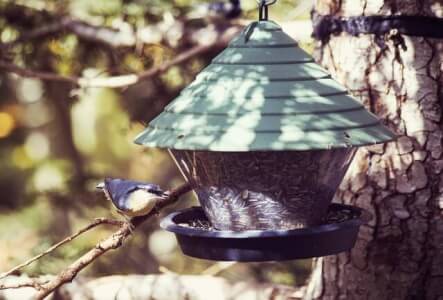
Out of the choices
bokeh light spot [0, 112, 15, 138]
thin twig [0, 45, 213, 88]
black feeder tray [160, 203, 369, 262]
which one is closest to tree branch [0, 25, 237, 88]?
thin twig [0, 45, 213, 88]

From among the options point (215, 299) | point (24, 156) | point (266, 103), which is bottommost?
point (24, 156)

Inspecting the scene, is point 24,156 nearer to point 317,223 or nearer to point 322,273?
point 322,273

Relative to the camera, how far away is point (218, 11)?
3531 millimetres

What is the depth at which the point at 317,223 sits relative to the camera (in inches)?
77.9

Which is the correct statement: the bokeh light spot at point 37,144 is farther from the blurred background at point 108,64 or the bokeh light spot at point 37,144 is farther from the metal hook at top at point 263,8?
the metal hook at top at point 263,8

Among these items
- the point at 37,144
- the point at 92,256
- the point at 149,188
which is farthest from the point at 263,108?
the point at 37,144

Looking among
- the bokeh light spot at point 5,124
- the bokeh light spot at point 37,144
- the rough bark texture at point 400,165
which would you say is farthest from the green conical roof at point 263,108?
the bokeh light spot at point 37,144

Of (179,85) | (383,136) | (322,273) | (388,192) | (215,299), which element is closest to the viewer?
(383,136)

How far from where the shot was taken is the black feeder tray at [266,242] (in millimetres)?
1822

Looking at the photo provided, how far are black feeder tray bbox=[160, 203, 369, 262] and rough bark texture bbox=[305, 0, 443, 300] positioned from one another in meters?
0.53

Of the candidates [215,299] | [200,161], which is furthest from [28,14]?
[200,161]

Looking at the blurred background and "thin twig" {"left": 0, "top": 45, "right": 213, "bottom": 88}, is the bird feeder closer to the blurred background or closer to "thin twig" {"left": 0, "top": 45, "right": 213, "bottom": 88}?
the blurred background

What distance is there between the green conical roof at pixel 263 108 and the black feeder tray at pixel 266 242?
0.19 meters

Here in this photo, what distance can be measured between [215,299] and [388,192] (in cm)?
76
